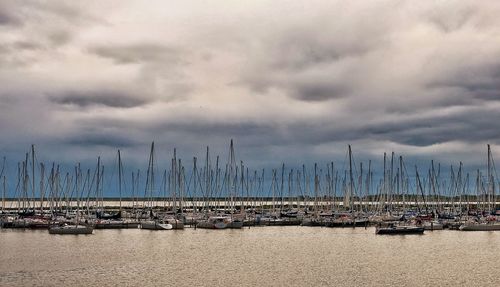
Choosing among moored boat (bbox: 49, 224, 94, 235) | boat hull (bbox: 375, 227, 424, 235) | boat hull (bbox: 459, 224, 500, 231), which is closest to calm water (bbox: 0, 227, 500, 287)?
boat hull (bbox: 375, 227, 424, 235)

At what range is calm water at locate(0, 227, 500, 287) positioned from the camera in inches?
2275

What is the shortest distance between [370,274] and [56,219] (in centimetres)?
8255

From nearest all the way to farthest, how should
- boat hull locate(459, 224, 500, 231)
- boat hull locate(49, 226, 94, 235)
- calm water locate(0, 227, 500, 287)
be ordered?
calm water locate(0, 227, 500, 287) < boat hull locate(49, 226, 94, 235) < boat hull locate(459, 224, 500, 231)

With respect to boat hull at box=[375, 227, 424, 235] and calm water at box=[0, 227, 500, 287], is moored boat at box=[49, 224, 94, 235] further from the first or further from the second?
boat hull at box=[375, 227, 424, 235]

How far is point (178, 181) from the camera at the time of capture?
445 ft

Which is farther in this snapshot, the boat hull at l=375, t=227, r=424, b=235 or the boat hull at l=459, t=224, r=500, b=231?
the boat hull at l=459, t=224, r=500, b=231

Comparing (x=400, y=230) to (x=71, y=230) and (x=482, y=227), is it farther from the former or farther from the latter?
(x=71, y=230)

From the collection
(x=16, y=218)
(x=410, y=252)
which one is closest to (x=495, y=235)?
(x=410, y=252)

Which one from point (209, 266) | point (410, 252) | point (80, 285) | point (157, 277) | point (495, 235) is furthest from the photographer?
point (495, 235)

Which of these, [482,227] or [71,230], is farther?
[482,227]

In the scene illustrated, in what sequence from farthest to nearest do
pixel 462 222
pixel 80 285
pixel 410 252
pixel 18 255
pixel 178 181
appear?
pixel 178 181 → pixel 462 222 → pixel 410 252 → pixel 18 255 → pixel 80 285

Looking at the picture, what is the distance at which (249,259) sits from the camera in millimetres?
74500

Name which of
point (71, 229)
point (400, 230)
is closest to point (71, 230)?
point (71, 229)

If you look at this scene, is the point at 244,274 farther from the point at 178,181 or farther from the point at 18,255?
the point at 178,181
